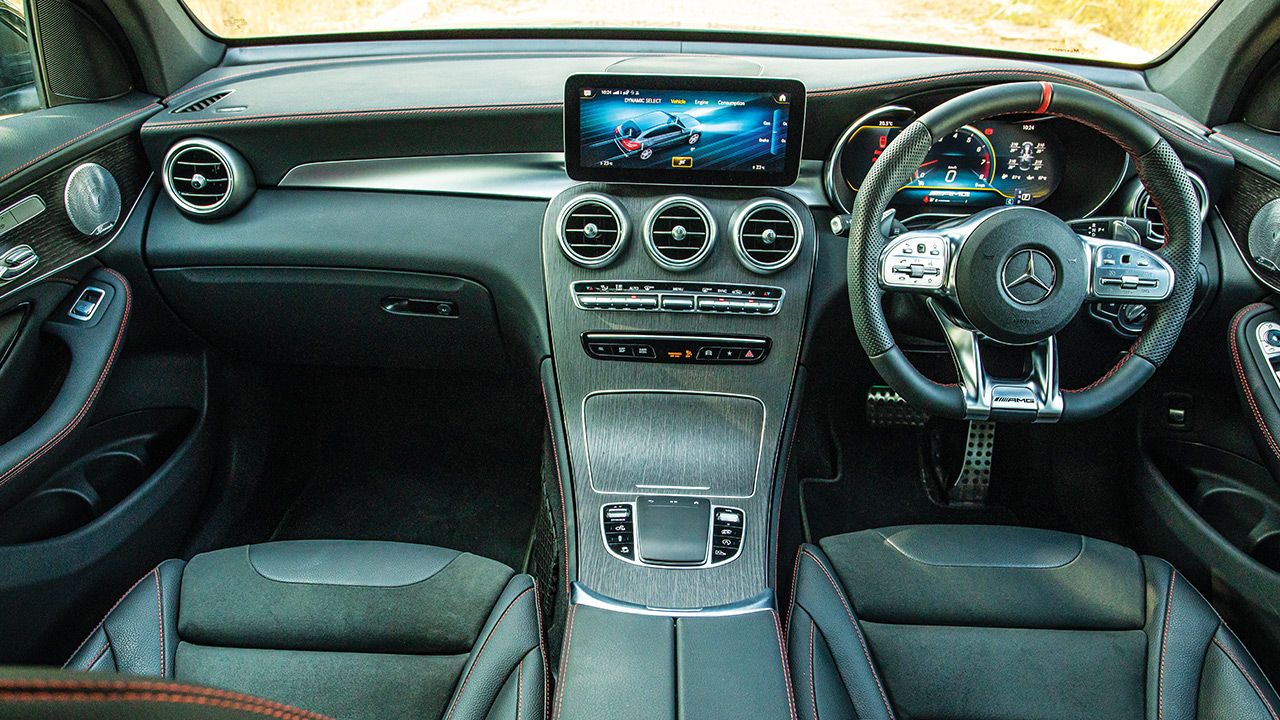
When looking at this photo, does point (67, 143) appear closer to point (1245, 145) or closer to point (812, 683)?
point (812, 683)

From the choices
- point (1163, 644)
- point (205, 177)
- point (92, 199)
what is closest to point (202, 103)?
point (205, 177)

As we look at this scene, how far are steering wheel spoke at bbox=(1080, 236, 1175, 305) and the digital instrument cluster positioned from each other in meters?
0.40

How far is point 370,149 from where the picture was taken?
1.94 m

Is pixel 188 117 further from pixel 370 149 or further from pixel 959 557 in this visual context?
pixel 959 557

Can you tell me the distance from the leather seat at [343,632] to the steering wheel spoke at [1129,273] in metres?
1.22

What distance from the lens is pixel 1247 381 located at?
1.77 metres

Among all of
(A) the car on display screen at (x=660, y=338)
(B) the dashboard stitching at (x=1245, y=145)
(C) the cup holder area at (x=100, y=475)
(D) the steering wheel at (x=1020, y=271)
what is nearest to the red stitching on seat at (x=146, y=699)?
(A) the car on display screen at (x=660, y=338)

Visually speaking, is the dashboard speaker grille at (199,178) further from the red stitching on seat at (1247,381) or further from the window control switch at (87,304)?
the red stitching on seat at (1247,381)

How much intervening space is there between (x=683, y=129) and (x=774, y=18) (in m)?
0.89

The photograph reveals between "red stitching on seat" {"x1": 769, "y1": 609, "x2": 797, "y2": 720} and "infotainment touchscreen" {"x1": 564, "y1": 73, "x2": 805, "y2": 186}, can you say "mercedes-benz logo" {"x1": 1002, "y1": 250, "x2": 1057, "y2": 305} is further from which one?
"red stitching on seat" {"x1": 769, "y1": 609, "x2": 797, "y2": 720}

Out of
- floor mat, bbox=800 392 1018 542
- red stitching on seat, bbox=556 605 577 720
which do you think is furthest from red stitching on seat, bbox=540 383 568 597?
floor mat, bbox=800 392 1018 542

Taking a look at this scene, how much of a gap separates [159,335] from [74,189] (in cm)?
46

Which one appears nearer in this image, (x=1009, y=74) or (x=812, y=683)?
(x=812, y=683)

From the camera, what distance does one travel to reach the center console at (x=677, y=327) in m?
1.64
